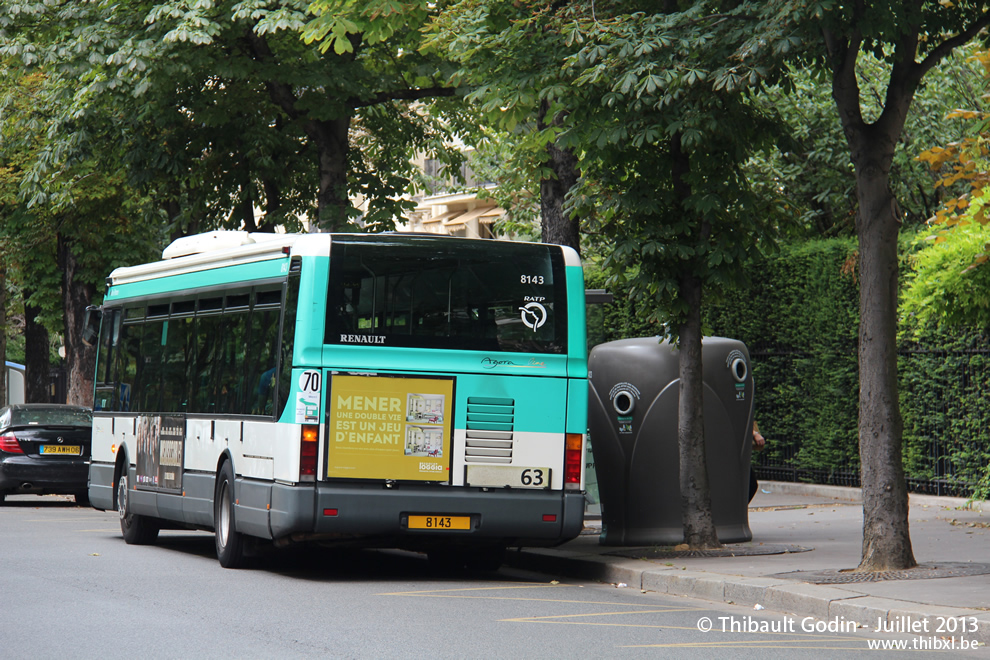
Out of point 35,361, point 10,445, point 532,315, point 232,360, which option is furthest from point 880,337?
point 35,361

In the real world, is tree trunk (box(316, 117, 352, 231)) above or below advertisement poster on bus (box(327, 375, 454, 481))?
above

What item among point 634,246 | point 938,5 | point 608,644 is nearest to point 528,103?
point 634,246

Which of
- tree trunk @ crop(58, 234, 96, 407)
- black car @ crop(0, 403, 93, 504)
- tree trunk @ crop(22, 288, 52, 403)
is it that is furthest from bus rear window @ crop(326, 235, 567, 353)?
tree trunk @ crop(22, 288, 52, 403)

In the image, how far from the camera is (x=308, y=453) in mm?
10938

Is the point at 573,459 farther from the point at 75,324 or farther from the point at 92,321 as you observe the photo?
the point at 75,324

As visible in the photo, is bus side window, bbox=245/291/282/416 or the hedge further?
the hedge

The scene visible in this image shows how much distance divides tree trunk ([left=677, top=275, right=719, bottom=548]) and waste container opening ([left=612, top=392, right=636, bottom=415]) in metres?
0.75

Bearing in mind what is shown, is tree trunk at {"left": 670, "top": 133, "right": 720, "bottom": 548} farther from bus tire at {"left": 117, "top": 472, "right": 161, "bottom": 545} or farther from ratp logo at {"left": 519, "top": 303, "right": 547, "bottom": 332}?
bus tire at {"left": 117, "top": 472, "right": 161, "bottom": 545}

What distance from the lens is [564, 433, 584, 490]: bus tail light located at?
11570 mm

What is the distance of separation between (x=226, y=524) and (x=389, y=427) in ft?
7.29

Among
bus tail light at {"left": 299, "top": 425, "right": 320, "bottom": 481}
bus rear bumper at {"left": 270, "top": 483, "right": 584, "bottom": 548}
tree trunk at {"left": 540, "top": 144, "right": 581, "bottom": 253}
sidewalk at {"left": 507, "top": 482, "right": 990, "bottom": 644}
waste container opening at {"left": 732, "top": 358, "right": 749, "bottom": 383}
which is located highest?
tree trunk at {"left": 540, "top": 144, "right": 581, "bottom": 253}

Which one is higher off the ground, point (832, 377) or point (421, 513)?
point (832, 377)

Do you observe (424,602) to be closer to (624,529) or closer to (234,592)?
(234,592)

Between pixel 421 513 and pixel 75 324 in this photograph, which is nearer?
pixel 421 513
